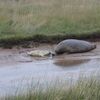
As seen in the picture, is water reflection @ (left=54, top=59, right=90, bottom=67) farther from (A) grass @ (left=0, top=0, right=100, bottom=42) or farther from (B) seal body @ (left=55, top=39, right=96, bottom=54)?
(A) grass @ (left=0, top=0, right=100, bottom=42)

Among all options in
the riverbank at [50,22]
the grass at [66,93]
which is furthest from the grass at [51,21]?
the grass at [66,93]

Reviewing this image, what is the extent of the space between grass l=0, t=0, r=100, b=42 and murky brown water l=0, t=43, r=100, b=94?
1051 mm

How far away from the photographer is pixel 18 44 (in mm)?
13727

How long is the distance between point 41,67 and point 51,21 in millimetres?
5545

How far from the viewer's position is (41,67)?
10.8 metres

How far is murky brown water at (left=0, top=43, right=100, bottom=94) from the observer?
29.9 feet

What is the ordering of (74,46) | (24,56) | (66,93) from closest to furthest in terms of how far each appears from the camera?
(66,93), (24,56), (74,46)

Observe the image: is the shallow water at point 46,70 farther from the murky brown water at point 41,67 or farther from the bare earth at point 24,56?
the bare earth at point 24,56

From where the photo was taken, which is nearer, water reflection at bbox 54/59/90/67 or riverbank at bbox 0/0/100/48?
water reflection at bbox 54/59/90/67

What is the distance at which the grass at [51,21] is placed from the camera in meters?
14.3

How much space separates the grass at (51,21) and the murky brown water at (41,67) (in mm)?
1051

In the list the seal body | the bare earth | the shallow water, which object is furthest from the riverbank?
the shallow water

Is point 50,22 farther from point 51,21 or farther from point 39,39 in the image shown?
point 39,39

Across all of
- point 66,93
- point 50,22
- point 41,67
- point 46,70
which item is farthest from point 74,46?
point 66,93
